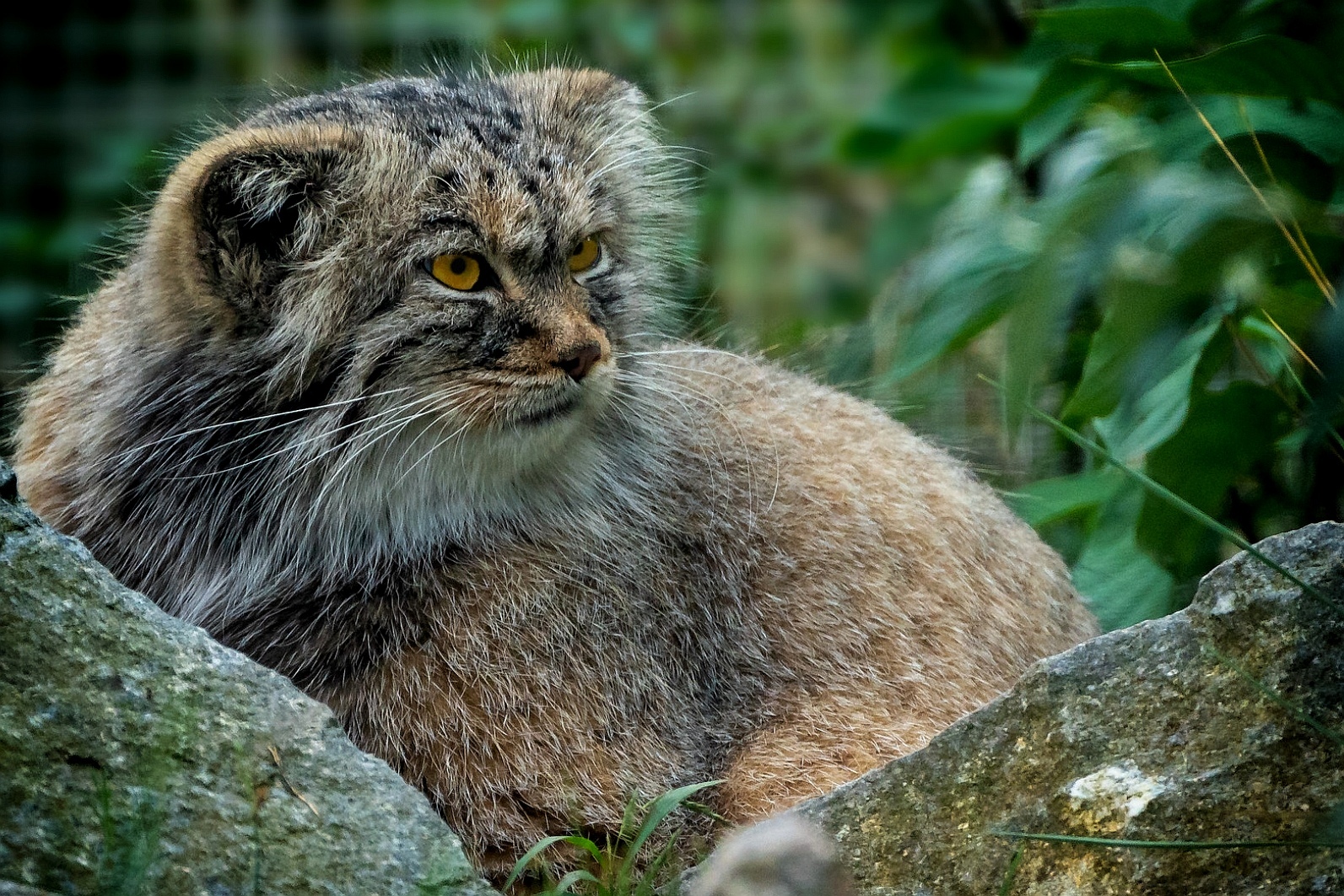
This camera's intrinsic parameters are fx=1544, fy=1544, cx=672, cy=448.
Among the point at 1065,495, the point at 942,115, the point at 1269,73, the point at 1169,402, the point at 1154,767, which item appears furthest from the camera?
the point at 942,115

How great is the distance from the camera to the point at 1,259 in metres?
7.17

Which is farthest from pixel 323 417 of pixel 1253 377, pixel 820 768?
pixel 1253 377

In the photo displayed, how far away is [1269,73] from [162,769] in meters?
2.86

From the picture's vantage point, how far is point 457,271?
3.56 metres

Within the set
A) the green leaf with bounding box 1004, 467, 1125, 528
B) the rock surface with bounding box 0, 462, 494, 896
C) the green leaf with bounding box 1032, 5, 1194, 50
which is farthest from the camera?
the green leaf with bounding box 1004, 467, 1125, 528

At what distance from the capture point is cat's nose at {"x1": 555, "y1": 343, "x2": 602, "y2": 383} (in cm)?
354

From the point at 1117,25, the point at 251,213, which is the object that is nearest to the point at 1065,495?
the point at 1117,25

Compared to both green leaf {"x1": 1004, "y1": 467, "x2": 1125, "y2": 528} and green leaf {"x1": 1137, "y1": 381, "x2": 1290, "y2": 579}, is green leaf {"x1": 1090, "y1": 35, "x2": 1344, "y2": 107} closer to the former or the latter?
green leaf {"x1": 1137, "y1": 381, "x2": 1290, "y2": 579}

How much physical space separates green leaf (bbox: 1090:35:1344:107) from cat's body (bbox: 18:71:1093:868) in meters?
1.36

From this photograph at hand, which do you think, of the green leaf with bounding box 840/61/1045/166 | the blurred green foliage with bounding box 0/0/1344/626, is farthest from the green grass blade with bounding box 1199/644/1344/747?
the green leaf with bounding box 840/61/1045/166

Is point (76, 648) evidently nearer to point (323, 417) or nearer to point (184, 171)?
point (323, 417)

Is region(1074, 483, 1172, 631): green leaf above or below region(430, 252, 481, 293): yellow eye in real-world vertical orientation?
→ below

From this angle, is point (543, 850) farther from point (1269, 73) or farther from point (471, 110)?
point (1269, 73)

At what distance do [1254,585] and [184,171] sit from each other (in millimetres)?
2467
